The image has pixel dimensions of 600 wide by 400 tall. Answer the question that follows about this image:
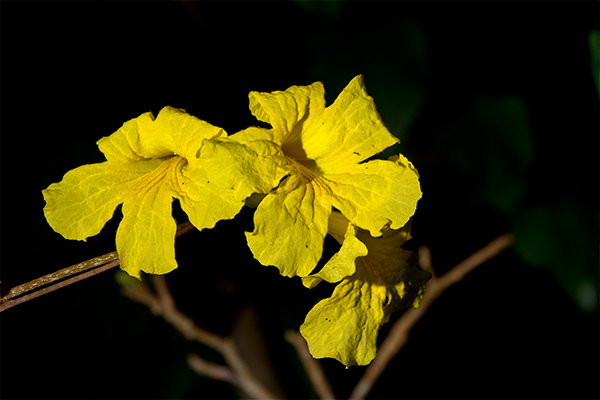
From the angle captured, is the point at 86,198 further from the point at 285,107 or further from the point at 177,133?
the point at 285,107

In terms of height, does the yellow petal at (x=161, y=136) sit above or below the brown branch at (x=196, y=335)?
above

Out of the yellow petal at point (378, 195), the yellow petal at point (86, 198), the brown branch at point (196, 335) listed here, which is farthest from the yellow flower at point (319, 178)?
the brown branch at point (196, 335)

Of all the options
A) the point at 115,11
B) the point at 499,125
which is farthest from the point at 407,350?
the point at 115,11

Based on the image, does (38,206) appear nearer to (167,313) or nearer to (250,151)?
(167,313)

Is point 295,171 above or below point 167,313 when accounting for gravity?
above

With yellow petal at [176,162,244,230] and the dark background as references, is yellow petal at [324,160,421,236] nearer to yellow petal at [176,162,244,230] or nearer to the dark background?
yellow petal at [176,162,244,230]

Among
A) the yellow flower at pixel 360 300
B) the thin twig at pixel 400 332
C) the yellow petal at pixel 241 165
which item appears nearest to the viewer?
the yellow petal at pixel 241 165

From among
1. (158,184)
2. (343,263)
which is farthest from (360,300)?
(158,184)

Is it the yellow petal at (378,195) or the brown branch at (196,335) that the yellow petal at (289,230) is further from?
the brown branch at (196,335)

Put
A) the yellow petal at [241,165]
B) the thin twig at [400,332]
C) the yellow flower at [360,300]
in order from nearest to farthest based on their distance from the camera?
the yellow petal at [241,165], the yellow flower at [360,300], the thin twig at [400,332]
